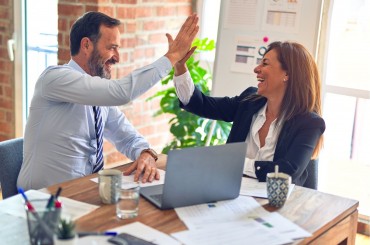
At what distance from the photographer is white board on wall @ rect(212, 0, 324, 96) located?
317 cm

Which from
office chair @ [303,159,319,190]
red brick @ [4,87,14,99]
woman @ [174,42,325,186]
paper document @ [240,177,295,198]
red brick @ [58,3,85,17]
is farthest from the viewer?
red brick @ [4,87,14,99]

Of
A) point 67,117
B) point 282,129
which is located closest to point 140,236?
point 67,117

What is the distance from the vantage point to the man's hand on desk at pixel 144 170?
2.14 metres

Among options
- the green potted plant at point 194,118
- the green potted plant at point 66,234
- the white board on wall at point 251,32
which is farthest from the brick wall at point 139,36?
the green potted plant at point 66,234

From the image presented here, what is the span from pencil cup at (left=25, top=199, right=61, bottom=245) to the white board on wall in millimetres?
2074

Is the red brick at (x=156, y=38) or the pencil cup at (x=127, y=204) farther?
the red brick at (x=156, y=38)

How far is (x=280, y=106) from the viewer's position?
8.38 ft

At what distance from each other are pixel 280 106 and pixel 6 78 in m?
2.22

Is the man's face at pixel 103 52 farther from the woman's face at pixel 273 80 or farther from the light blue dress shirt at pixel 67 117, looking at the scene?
the woman's face at pixel 273 80

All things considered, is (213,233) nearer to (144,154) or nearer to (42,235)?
(42,235)

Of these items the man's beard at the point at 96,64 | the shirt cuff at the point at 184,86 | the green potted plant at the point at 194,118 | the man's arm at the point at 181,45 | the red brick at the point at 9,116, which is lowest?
the red brick at the point at 9,116

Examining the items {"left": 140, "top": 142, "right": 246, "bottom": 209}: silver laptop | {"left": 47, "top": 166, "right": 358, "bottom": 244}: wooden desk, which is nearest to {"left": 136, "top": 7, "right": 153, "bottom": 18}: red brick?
{"left": 47, "top": 166, "right": 358, "bottom": 244}: wooden desk

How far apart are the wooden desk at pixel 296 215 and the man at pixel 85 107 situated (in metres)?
0.25

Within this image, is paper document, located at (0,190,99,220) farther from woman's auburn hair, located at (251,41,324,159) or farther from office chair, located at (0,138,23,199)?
woman's auburn hair, located at (251,41,324,159)
